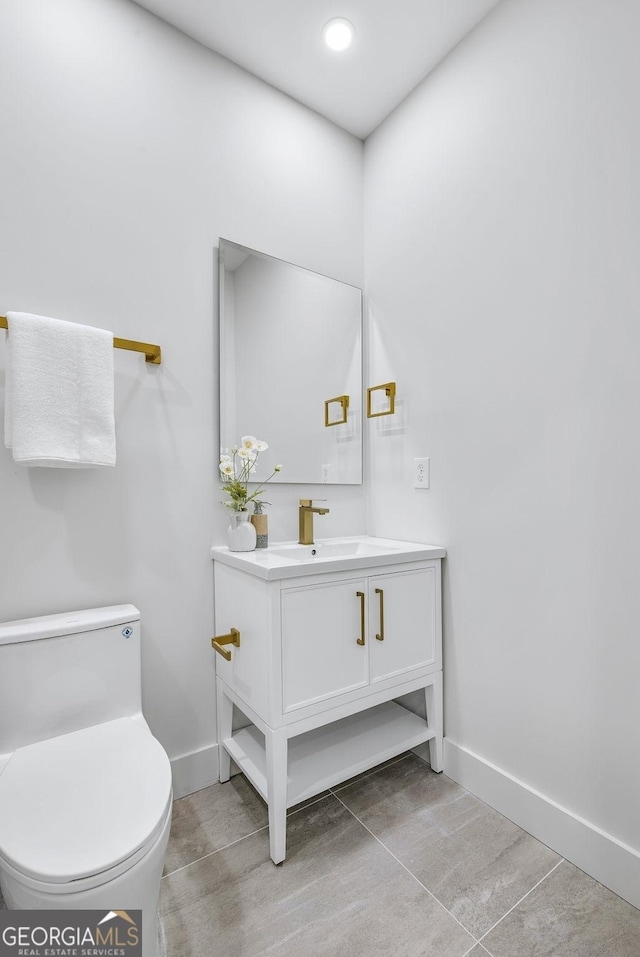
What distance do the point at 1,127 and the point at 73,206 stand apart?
0.81ft

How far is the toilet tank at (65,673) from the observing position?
46.4 inches

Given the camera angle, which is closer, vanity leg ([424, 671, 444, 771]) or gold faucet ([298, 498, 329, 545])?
vanity leg ([424, 671, 444, 771])

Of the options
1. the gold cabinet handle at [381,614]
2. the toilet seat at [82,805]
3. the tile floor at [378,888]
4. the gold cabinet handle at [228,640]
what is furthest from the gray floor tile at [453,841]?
the toilet seat at [82,805]

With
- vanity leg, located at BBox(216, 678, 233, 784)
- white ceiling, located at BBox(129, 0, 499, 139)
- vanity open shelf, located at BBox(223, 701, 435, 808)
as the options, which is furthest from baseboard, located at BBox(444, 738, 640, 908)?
white ceiling, located at BBox(129, 0, 499, 139)

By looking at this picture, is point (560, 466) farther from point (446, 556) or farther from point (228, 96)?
point (228, 96)

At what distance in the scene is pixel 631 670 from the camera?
120cm

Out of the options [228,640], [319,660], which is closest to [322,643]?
[319,660]

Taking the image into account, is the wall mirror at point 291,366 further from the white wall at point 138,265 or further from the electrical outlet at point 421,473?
the electrical outlet at point 421,473

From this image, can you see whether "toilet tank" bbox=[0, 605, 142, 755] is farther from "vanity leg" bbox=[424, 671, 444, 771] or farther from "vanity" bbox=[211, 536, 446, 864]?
"vanity leg" bbox=[424, 671, 444, 771]

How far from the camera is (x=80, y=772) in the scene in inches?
40.6

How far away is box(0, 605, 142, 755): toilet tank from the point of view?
118 centimetres

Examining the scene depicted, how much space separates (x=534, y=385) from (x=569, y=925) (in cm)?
142

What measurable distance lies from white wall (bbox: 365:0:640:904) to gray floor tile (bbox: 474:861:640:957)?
12 centimetres

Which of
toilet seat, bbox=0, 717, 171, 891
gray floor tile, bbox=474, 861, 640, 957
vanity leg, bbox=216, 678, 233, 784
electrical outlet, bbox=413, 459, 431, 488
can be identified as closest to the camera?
toilet seat, bbox=0, 717, 171, 891
